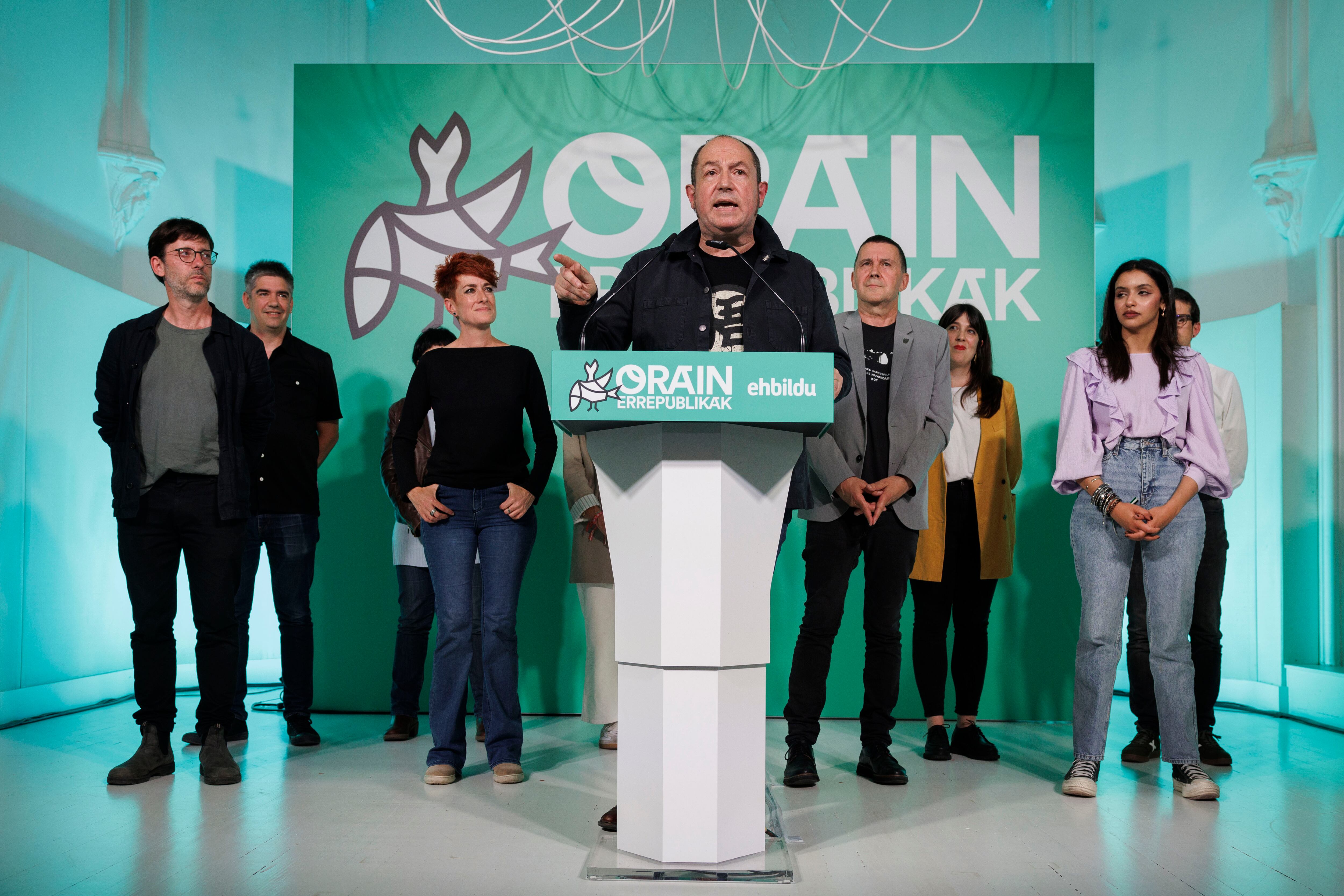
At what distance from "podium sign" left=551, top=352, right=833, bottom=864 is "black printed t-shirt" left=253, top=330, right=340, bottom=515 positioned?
200 centimetres

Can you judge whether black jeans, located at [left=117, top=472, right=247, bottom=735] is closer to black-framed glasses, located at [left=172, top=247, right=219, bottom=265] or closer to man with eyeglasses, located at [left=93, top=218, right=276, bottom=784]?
man with eyeglasses, located at [left=93, top=218, right=276, bottom=784]

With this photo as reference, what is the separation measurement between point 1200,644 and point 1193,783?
735mm

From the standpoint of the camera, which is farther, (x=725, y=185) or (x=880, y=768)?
(x=880, y=768)

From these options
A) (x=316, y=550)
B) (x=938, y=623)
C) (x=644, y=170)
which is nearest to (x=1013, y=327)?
(x=938, y=623)

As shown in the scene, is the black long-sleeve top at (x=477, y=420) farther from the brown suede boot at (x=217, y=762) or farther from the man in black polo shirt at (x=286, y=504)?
the brown suede boot at (x=217, y=762)

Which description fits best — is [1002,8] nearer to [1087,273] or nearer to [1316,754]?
[1087,273]

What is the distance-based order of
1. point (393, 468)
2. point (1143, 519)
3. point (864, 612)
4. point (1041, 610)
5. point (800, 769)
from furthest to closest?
point (1041, 610) < point (393, 468) < point (864, 612) < point (800, 769) < point (1143, 519)

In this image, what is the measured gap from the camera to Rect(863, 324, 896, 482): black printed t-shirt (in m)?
3.10

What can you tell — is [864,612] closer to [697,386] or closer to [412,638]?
[697,386]

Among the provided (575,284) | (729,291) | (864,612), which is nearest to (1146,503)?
(864,612)

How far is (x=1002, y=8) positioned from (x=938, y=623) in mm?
4789

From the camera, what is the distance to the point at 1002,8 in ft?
21.3

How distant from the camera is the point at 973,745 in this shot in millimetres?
3391

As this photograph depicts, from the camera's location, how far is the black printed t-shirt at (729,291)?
2436 millimetres
